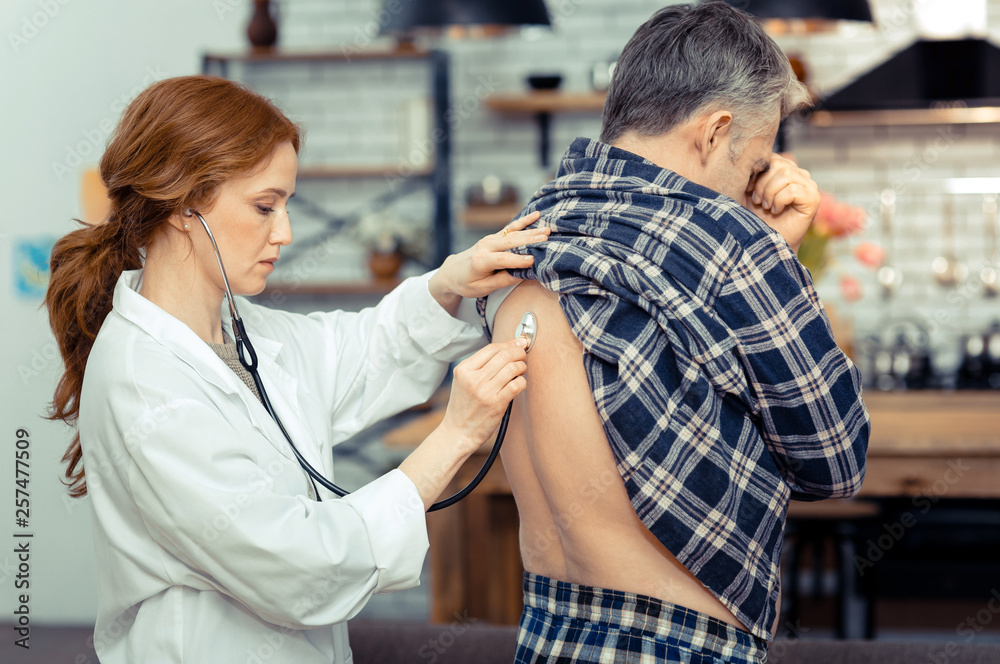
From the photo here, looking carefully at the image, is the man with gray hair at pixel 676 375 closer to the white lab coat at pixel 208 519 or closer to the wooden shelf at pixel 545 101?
the white lab coat at pixel 208 519

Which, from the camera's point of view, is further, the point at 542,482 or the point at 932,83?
the point at 932,83

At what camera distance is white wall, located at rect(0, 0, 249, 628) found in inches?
127


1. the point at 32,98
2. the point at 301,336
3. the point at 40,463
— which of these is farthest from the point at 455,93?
the point at 301,336

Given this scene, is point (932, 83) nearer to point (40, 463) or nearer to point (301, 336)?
point (301, 336)

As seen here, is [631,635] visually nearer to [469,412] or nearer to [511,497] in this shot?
[469,412]

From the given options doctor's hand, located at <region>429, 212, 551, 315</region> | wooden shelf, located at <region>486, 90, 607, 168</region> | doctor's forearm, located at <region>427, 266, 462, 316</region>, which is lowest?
doctor's forearm, located at <region>427, 266, 462, 316</region>

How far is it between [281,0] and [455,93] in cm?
95

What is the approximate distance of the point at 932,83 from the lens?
109 inches

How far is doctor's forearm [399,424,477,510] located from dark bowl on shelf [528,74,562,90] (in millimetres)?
2986

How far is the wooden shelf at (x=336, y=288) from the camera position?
3.85 metres

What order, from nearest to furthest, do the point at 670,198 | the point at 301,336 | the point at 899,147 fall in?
the point at 670,198
the point at 301,336
the point at 899,147

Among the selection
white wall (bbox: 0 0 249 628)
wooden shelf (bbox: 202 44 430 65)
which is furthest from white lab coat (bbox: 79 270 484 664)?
wooden shelf (bbox: 202 44 430 65)

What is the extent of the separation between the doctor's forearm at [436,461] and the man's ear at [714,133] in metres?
0.48

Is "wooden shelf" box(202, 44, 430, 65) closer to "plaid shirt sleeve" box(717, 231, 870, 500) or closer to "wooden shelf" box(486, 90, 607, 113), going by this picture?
"wooden shelf" box(486, 90, 607, 113)
